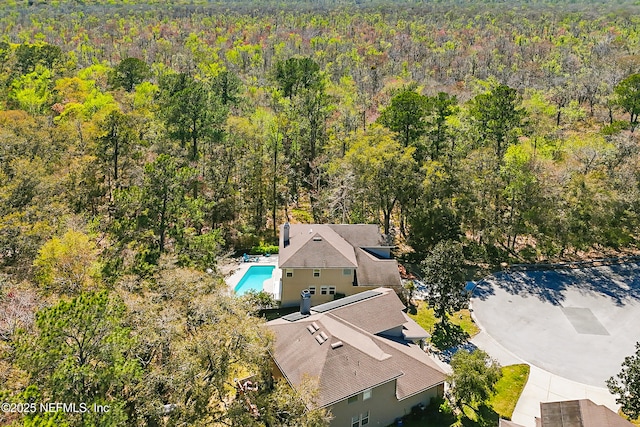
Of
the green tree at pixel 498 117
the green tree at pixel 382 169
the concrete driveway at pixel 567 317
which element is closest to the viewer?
the concrete driveway at pixel 567 317

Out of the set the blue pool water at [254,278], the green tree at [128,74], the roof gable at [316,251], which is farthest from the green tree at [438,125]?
the green tree at [128,74]

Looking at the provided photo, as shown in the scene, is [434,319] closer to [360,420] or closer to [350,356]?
[350,356]

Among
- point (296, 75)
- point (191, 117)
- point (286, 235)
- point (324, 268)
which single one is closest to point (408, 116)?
point (286, 235)

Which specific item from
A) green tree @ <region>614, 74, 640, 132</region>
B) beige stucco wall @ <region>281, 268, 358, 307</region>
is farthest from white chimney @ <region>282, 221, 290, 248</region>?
green tree @ <region>614, 74, 640, 132</region>

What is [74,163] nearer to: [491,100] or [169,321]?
[169,321]

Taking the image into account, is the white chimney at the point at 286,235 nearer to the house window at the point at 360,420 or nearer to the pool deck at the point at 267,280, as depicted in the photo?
the pool deck at the point at 267,280

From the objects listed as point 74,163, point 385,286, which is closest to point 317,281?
point 385,286
